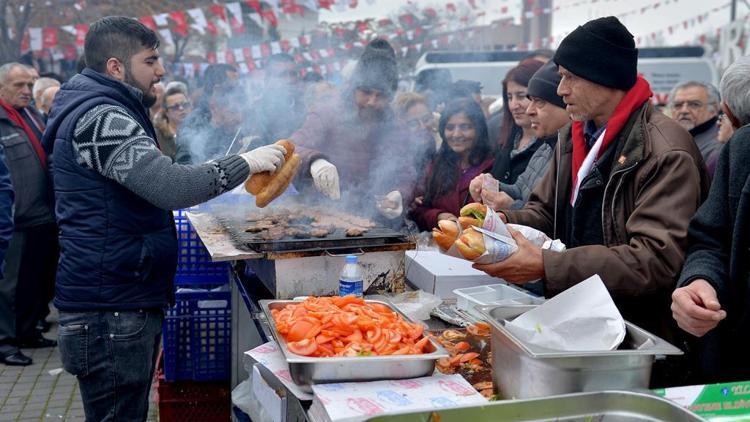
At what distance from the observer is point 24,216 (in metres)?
5.75

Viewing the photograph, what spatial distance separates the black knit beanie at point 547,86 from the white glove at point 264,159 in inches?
60.6

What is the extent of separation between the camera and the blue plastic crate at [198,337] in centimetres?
393

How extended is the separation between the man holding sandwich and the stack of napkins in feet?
4.22

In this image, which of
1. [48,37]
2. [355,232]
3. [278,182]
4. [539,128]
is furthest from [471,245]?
[48,37]

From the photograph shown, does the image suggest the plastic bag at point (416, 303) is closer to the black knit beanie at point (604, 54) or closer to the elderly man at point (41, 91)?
the black knit beanie at point (604, 54)

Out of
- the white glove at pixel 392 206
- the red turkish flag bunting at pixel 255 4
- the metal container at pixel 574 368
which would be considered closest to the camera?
the metal container at pixel 574 368

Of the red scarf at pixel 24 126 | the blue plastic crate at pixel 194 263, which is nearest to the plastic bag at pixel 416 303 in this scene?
the blue plastic crate at pixel 194 263

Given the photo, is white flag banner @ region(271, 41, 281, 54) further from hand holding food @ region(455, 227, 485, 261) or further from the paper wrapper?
the paper wrapper

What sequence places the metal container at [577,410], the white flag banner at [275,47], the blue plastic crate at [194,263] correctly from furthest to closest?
the white flag banner at [275,47] → the blue plastic crate at [194,263] → the metal container at [577,410]

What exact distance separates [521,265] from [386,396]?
2.45ft

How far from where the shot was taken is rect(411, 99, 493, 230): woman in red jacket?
16.2 feet

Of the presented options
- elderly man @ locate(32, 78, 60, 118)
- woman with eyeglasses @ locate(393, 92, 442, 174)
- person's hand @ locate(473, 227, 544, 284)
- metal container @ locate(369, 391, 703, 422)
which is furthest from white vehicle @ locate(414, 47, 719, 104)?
metal container @ locate(369, 391, 703, 422)

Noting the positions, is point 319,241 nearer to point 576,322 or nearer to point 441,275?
point 441,275

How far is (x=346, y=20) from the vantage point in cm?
1683
